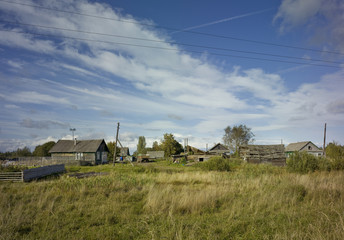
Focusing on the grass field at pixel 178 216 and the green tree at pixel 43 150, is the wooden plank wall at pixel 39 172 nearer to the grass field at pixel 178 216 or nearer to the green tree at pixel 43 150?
the grass field at pixel 178 216

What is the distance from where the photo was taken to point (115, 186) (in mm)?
12266

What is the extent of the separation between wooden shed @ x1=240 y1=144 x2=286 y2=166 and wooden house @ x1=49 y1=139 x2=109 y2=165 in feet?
101

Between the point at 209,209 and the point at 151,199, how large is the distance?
98.6 inches

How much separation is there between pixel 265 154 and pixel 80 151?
37.9m

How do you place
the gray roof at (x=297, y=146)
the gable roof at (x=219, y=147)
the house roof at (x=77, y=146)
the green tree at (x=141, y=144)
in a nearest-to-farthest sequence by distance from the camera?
1. the house roof at (x=77, y=146)
2. the gray roof at (x=297, y=146)
3. the gable roof at (x=219, y=147)
4. the green tree at (x=141, y=144)

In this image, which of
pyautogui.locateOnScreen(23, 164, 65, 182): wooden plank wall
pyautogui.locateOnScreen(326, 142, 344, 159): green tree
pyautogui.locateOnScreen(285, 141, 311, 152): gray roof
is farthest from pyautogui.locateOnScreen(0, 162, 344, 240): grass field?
pyautogui.locateOnScreen(285, 141, 311, 152): gray roof

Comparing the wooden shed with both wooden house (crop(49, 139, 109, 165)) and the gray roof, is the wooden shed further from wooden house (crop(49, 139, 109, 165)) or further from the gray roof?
wooden house (crop(49, 139, 109, 165))

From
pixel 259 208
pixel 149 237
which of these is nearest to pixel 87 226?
pixel 149 237

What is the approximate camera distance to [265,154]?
37.3 metres

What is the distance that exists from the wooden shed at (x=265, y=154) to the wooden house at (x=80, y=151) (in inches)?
1218

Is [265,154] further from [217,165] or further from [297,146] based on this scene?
[297,146]

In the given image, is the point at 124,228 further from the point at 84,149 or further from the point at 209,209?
the point at 84,149

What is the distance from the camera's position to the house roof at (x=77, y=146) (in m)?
44.1

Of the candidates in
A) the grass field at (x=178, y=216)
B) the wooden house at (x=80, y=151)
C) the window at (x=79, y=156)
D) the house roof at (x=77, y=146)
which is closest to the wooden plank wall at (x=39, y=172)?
the grass field at (x=178, y=216)
